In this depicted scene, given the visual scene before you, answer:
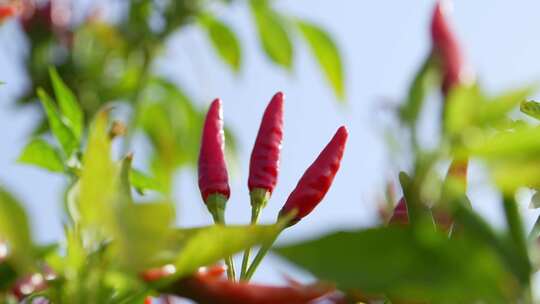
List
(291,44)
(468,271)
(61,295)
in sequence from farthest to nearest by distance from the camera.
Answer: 1. (291,44)
2. (61,295)
3. (468,271)

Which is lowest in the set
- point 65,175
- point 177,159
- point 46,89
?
point 177,159

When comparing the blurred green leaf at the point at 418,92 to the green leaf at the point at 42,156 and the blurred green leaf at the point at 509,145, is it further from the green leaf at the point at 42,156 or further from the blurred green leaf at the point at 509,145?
the green leaf at the point at 42,156

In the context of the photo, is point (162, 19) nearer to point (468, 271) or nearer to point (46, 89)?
point (46, 89)

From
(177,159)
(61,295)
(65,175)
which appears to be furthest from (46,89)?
(61,295)

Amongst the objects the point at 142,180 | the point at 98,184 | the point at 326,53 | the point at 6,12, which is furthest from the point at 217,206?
the point at 326,53

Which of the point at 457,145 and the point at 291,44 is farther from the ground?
the point at 457,145

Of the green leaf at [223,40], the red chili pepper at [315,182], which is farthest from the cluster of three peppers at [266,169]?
the green leaf at [223,40]

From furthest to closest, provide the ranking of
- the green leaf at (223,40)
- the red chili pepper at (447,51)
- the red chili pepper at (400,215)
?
the green leaf at (223,40)
the red chili pepper at (400,215)
the red chili pepper at (447,51)

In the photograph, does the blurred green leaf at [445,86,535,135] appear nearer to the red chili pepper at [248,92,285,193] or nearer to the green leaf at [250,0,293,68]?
the red chili pepper at [248,92,285,193]
